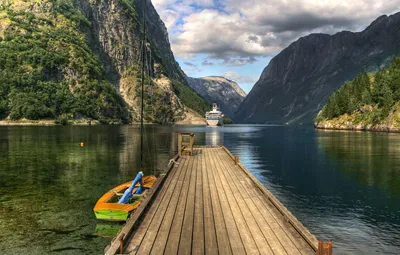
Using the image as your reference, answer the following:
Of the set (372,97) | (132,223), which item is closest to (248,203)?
(132,223)

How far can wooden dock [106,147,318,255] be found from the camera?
33.9 ft

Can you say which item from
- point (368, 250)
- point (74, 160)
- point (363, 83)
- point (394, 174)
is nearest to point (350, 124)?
point (363, 83)

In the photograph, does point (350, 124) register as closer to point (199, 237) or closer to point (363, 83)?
point (363, 83)

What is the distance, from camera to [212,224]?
42.1 feet

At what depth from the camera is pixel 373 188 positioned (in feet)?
97.0

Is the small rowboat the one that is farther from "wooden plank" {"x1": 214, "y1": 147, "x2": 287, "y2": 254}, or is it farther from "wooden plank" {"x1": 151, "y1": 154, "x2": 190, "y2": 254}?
"wooden plank" {"x1": 214, "y1": 147, "x2": 287, "y2": 254}

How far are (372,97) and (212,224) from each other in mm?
157829

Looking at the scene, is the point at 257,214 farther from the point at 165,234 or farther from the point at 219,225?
the point at 165,234

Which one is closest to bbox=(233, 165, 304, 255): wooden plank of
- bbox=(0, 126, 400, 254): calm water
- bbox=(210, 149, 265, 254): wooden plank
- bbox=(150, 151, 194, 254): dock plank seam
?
bbox=(210, 149, 265, 254): wooden plank

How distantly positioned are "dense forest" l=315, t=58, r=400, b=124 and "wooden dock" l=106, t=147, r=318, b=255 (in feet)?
443

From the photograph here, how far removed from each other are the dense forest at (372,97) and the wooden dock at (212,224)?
135 m

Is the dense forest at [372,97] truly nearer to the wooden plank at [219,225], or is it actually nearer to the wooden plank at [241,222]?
the wooden plank at [241,222]

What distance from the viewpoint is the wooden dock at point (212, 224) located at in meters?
10.3

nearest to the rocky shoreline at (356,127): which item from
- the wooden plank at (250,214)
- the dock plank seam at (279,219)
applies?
the wooden plank at (250,214)
